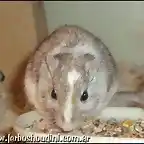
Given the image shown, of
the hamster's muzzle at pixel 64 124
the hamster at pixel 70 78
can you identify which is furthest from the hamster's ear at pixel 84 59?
the hamster's muzzle at pixel 64 124

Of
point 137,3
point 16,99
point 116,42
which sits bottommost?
point 16,99

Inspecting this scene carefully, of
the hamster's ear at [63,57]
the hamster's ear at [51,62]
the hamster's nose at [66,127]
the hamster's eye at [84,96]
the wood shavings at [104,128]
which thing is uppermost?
the hamster's ear at [63,57]

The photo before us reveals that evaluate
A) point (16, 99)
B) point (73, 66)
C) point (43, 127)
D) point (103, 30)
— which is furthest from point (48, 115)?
point (103, 30)

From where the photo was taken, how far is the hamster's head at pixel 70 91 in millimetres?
879

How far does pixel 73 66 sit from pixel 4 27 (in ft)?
1.18

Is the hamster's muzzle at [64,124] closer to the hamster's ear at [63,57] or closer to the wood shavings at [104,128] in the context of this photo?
the wood shavings at [104,128]

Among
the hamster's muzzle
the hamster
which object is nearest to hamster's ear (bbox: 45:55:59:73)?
the hamster

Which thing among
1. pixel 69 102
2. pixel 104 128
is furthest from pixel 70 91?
pixel 104 128

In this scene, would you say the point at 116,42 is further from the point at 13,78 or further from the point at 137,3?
the point at 13,78

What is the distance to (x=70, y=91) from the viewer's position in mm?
879

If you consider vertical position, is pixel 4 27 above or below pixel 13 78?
above

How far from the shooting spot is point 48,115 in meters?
0.98

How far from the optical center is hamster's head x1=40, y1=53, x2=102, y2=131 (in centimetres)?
88

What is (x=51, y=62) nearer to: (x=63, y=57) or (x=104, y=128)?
(x=63, y=57)
